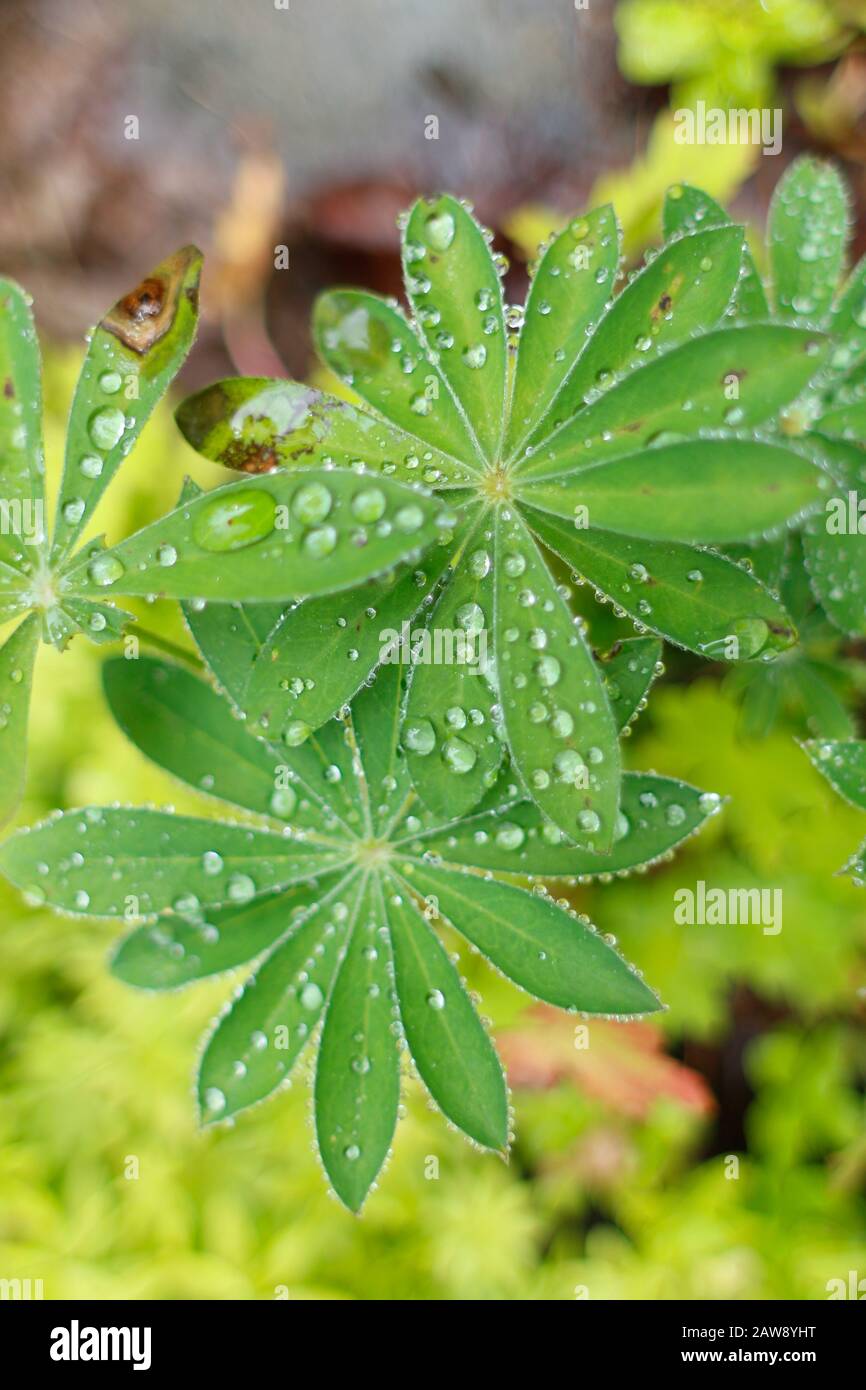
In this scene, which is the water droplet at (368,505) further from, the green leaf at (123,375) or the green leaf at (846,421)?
the green leaf at (846,421)

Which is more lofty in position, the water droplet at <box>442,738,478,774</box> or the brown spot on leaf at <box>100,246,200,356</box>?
the brown spot on leaf at <box>100,246,200,356</box>

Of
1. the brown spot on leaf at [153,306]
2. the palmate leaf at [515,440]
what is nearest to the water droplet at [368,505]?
the palmate leaf at [515,440]

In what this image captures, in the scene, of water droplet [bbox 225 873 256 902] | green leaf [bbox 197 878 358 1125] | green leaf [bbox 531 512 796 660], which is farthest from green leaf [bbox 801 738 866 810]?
water droplet [bbox 225 873 256 902]

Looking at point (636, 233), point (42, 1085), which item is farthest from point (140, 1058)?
point (636, 233)

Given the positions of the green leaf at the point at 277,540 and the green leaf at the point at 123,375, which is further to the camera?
the green leaf at the point at 123,375

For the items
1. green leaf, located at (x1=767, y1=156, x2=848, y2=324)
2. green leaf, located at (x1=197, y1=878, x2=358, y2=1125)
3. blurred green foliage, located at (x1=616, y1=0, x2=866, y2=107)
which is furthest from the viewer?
blurred green foliage, located at (x1=616, y1=0, x2=866, y2=107)

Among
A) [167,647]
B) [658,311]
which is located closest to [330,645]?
[167,647]

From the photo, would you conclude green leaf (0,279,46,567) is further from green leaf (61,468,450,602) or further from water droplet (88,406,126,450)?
green leaf (61,468,450,602)

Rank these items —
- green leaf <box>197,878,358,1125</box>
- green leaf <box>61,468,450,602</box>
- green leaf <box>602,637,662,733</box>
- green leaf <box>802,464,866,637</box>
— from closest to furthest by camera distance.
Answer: green leaf <box>61,468,450,602</box>, green leaf <box>602,637,662,733</box>, green leaf <box>197,878,358,1125</box>, green leaf <box>802,464,866,637</box>
